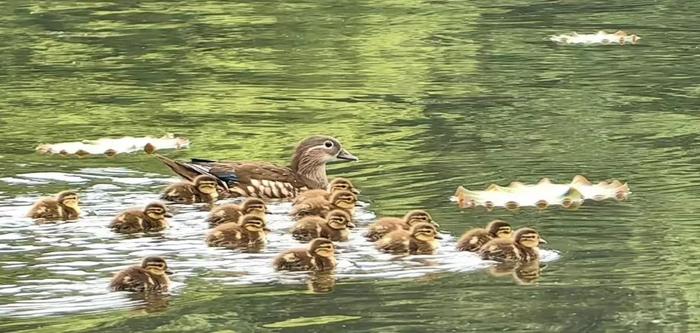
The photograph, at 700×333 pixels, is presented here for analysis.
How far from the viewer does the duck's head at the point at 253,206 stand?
352 inches

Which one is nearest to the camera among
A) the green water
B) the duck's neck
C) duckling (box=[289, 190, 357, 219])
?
the green water

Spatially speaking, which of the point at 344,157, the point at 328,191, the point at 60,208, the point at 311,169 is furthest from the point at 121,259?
the point at 344,157

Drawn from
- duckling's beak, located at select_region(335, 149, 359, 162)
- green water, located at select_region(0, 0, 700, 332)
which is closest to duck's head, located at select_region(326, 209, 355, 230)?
green water, located at select_region(0, 0, 700, 332)

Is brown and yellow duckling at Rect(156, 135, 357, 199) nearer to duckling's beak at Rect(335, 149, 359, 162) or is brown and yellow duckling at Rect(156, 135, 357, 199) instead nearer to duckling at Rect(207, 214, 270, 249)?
duckling's beak at Rect(335, 149, 359, 162)

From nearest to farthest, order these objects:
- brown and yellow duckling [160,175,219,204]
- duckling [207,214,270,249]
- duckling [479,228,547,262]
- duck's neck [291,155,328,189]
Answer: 1. duckling [479,228,547,262]
2. duckling [207,214,270,249]
3. brown and yellow duckling [160,175,219,204]
4. duck's neck [291,155,328,189]

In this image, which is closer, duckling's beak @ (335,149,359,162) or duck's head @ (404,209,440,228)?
duck's head @ (404,209,440,228)

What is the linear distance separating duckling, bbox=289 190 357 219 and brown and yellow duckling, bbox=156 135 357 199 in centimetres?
61

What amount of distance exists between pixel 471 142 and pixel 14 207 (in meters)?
3.33

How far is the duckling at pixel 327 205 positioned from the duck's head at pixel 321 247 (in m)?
1.10

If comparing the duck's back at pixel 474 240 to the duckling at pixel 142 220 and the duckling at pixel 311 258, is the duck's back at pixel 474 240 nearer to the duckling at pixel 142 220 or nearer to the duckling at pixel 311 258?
the duckling at pixel 311 258

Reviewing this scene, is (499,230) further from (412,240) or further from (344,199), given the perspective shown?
(344,199)

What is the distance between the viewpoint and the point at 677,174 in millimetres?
10312

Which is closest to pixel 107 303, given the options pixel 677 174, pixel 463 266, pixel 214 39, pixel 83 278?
pixel 83 278

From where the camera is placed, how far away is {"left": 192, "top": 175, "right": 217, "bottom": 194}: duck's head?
9719 millimetres
